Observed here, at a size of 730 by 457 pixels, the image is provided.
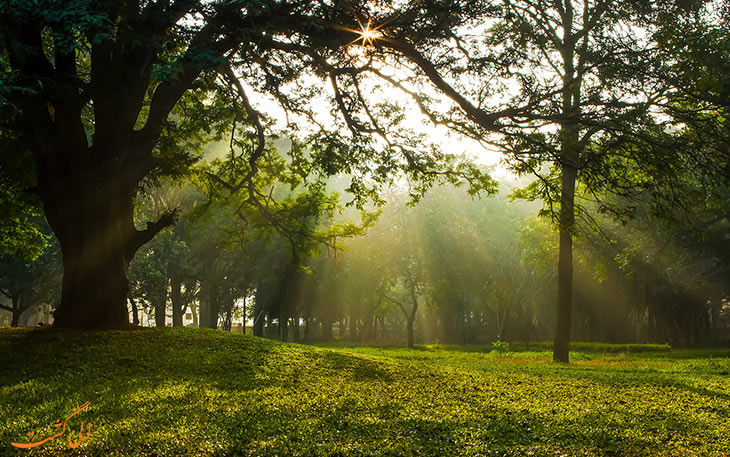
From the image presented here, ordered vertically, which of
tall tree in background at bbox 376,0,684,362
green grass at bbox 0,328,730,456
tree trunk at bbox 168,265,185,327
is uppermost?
tall tree in background at bbox 376,0,684,362

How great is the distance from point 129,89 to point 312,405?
8947 millimetres

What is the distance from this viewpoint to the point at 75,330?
1288 centimetres

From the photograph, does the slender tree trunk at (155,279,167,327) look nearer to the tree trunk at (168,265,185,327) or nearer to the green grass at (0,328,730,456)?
the tree trunk at (168,265,185,327)

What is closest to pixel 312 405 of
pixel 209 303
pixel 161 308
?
pixel 161 308

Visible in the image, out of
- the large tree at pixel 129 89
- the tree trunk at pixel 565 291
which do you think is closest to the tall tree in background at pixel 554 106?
the large tree at pixel 129 89

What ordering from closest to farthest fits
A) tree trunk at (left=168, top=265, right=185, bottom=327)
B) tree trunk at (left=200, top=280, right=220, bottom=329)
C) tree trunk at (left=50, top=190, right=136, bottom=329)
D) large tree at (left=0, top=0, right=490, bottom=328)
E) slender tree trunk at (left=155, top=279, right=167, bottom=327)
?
large tree at (left=0, top=0, right=490, bottom=328) → tree trunk at (left=50, top=190, right=136, bottom=329) → slender tree trunk at (left=155, top=279, right=167, bottom=327) → tree trunk at (left=168, top=265, right=185, bottom=327) → tree trunk at (left=200, top=280, right=220, bottom=329)

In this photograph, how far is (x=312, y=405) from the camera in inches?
312

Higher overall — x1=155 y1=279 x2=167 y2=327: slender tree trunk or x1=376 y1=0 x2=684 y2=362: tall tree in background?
x1=376 y1=0 x2=684 y2=362: tall tree in background

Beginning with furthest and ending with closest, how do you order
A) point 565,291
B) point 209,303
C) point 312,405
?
point 209,303, point 565,291, point 312,405

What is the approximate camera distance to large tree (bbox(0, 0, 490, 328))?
33.0 ft

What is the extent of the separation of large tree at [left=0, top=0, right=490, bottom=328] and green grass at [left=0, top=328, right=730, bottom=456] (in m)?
2.29

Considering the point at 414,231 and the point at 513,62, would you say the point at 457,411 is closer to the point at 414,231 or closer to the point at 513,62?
the point at 513,62

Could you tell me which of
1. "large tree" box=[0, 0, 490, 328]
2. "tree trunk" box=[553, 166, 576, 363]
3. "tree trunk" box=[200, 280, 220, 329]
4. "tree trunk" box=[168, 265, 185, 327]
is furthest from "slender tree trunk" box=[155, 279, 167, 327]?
"tree trunk" box=[553, 166, 576, 363]

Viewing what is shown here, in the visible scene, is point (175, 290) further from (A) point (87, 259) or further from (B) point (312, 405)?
(B) point (312, 405)
